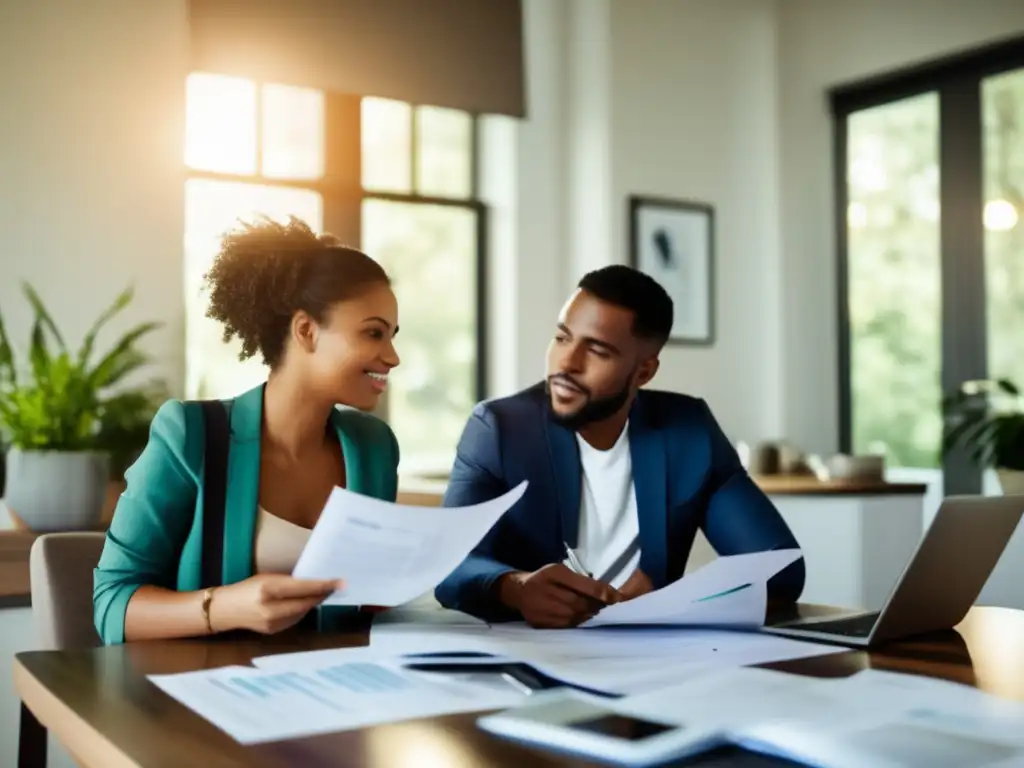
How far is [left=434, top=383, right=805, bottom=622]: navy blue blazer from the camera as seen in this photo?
1725 millimetres

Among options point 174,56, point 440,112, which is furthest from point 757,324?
point 174,56

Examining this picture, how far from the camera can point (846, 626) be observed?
1365mm

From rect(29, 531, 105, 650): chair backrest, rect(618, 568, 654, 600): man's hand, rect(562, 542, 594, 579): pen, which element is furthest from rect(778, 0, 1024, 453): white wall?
rect(29, 531, 105, 650): chair backrest

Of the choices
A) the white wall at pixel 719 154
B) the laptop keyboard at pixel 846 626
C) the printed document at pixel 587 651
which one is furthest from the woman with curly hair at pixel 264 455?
the white wall at pixel 719 154

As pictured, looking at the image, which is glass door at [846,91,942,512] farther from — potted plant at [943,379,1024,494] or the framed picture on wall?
the framed picture on wall

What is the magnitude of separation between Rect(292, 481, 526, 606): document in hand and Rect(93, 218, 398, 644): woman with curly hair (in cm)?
4

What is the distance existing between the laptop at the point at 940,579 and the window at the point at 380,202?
291 centimetres

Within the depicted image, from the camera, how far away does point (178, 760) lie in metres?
0.79

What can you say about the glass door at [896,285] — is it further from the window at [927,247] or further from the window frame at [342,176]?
the window frame at [342,176]

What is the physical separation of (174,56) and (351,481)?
267cm

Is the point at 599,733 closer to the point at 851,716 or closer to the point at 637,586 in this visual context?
the point at 851,716

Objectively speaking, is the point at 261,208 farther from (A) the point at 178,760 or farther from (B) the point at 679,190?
(A) the point at 178,760

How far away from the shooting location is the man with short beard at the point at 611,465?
5.69 feet

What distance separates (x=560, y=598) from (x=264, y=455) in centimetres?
48
